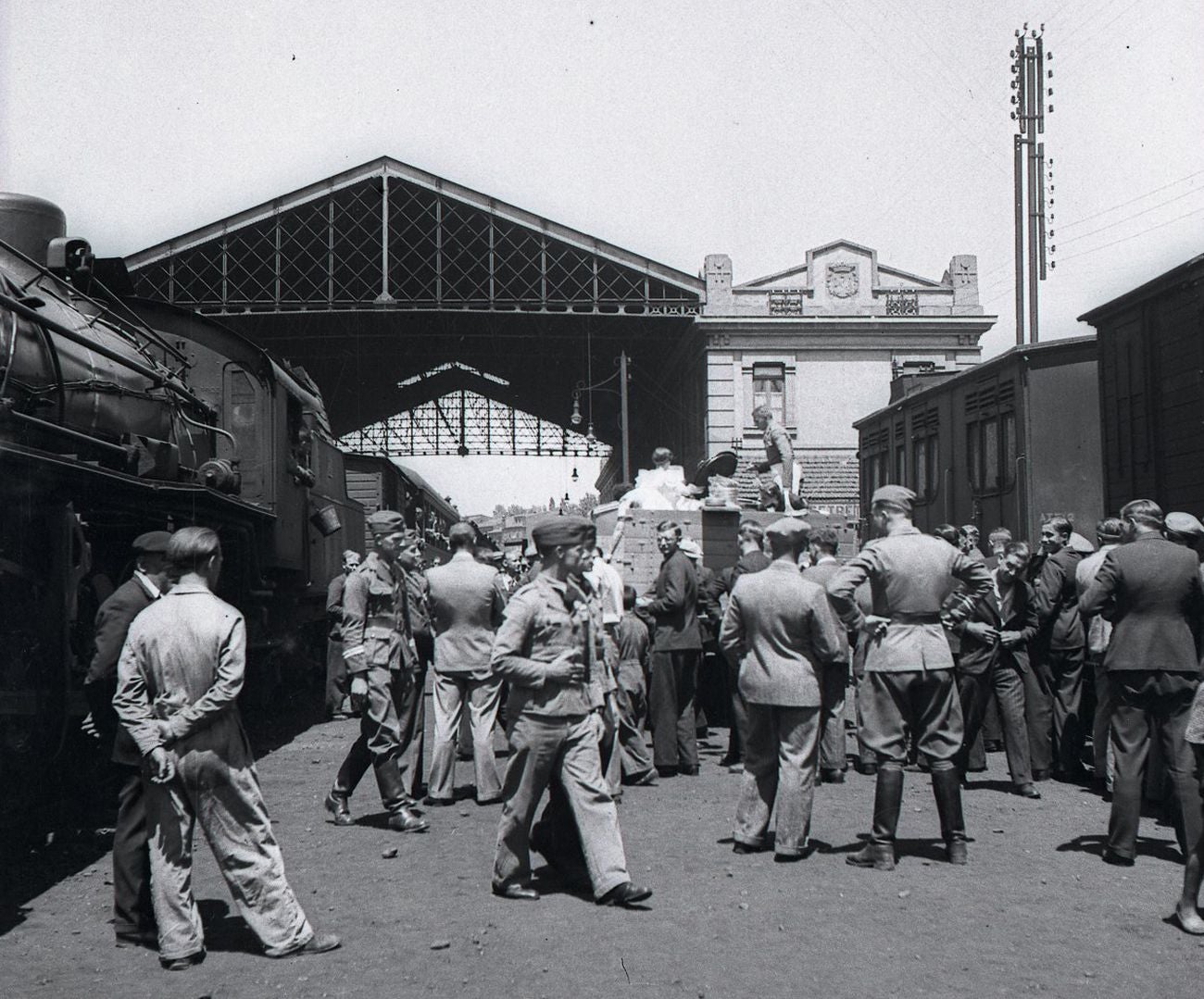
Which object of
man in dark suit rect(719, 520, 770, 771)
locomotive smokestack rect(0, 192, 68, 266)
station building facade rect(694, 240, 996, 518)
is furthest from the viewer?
station building facade rect(694, 240, 996, 518)

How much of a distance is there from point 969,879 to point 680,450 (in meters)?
29.8

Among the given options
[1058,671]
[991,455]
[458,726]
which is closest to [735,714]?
[458,726]

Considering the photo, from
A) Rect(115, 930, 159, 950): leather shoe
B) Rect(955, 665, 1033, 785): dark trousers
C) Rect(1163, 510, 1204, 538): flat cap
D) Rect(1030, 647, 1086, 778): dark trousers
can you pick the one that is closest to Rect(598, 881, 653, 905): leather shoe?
Rect(115, 930, 159, 950): leather shoe

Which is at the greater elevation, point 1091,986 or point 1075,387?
point 1075,387

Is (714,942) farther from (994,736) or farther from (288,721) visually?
(288,721)

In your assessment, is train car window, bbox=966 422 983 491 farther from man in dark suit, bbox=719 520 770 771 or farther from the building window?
man in dark suit, bbox=719 520 770 771

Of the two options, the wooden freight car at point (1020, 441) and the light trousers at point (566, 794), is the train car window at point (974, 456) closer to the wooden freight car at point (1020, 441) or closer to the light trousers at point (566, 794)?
the wooden freight car at point (1020, 441)

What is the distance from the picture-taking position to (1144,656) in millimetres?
5695

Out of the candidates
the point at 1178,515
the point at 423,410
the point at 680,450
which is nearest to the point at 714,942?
the point at 1178,515

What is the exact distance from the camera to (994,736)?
9.64 m

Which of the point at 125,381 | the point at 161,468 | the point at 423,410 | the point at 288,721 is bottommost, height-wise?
the point at 288,721

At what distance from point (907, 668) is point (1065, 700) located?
3.05 metres

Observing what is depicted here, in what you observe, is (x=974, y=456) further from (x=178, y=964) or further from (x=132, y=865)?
(x=178, y=964)

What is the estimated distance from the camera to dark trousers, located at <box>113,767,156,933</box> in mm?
4621
